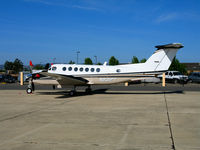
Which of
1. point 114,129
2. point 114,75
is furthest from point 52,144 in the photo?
point 114,75

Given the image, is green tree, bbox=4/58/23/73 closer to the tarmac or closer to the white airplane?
the white airplane

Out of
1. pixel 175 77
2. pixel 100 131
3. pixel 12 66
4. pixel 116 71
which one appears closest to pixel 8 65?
pixel 12 66

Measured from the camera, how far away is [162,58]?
16469mm

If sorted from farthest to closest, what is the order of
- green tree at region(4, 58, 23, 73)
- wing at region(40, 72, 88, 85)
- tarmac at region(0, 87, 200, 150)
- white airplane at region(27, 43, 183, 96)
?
green tree at region(4, 58, 23, 73) → white airplane at region(27, 43, 183, 96) → wing at region(40, 72, 88, 85) → tarmac at region(0, 87, 200, 150)


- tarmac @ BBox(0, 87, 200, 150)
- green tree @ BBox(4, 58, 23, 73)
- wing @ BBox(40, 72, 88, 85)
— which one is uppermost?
green tree @ BBox(4, 58, 23, 73)

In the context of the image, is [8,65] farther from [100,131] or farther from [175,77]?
[100,131]

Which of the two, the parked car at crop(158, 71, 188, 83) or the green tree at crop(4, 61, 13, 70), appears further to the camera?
the green tree at crop(4, 61, 13, 70)

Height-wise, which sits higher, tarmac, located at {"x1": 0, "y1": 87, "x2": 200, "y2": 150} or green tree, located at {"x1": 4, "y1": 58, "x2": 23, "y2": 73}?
green tree, located at {"x1": 4, "y1": 58, "x2": 23, "y2": 73}

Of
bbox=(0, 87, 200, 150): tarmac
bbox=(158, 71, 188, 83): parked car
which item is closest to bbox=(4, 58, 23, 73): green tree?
bbox=(158, 71, 188, 83): parked car

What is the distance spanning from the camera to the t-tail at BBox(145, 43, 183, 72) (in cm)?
1623

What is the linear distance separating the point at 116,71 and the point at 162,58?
374cm

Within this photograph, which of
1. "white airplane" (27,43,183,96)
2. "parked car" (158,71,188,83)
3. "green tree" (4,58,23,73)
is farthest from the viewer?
"green tree" (4,58,23,73)

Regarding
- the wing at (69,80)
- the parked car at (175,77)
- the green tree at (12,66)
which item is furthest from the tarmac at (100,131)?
the green tree at (12,66)

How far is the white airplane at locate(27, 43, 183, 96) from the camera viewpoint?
16.3m
